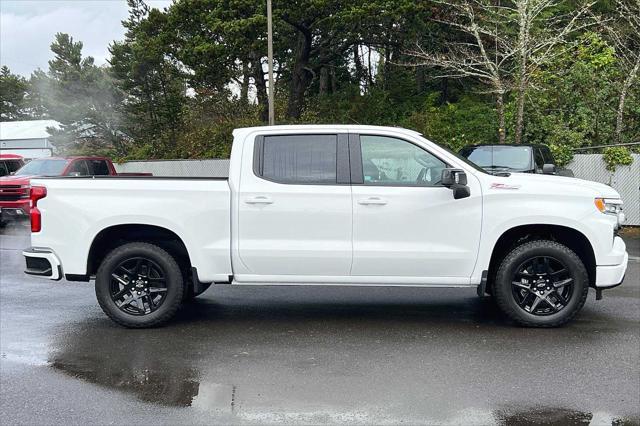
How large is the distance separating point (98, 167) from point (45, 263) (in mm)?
12629

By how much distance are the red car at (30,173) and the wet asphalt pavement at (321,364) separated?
820 centimetres

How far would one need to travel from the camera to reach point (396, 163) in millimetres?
6211

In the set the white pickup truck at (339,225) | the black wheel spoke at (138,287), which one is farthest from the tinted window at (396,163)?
the black wheel spoke at (138,287)

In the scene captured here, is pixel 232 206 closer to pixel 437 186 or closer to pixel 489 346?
pixel 437 186

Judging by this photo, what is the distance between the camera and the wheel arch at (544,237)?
6109mm

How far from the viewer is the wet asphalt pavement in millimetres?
4230

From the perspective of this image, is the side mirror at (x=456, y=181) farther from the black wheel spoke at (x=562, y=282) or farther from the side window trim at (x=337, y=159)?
the black wheel spoke at (x=562, y=282)

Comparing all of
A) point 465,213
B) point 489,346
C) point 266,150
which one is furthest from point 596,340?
point 266,150

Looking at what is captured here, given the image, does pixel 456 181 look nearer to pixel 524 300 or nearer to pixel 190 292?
pixel 524 300

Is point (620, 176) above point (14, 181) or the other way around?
above

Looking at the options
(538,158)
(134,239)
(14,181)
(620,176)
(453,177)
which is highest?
(538,158)

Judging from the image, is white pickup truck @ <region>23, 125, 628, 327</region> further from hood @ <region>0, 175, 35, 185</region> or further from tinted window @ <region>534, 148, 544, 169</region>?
hood @ <region>0, 175, 35, 185</region>

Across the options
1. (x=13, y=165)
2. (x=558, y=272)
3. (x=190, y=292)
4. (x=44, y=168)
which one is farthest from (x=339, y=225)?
(x=13, y=165)

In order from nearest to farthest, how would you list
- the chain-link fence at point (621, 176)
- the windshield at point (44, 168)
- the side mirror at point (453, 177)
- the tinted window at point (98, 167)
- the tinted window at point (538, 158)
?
1. the side mirror at point (453, 177)
2. the tinted window at point (538, 158)
3. the chain-link fence at point (621, 176)
4. the windshield at point (44, 168)
5. the tinted window at point (98, 167)
